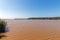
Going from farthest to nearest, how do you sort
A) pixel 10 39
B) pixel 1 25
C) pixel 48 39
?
pixel 1 25 → pixel 48 39 → pixel 10 39

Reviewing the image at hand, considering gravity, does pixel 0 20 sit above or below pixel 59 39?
above

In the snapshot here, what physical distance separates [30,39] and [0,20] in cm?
379

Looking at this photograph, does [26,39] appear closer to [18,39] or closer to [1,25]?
[18,39]

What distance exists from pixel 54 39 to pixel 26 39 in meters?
1.98

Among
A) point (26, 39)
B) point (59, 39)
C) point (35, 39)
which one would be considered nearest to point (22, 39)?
point (26, 39)

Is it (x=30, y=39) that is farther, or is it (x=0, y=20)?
(x=0, y=20)

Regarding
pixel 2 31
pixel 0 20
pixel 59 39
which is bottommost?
pixel 59 39

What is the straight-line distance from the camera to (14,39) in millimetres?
9719

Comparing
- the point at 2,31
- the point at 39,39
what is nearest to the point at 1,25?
the point at 2,31

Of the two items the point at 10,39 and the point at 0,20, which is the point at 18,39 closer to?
the point at 10,39

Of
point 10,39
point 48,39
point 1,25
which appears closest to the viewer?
point 10,39

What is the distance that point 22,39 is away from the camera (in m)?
9.93

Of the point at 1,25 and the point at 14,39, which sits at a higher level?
the point at 1,25

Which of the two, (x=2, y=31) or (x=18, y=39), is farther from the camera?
(x=2, y=31)
